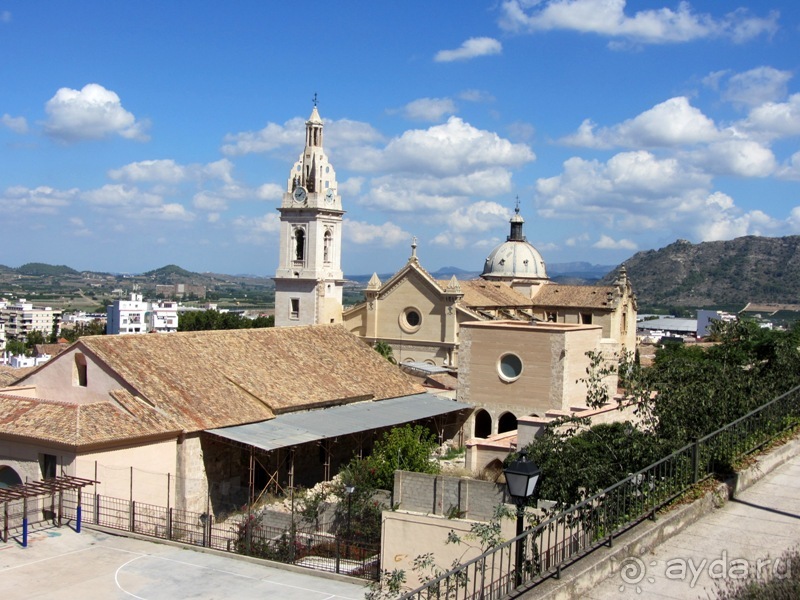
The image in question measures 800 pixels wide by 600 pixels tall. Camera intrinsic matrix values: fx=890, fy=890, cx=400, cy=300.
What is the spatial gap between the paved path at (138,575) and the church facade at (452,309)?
29.0 m

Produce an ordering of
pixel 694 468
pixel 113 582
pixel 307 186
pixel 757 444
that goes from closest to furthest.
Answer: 1. pixel 694 468
2. pixel 757 444
3. pixel 113 582
4. pixel 307 186

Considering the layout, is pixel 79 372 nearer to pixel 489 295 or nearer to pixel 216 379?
pixel 216 379

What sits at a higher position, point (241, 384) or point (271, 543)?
point (241, 384)

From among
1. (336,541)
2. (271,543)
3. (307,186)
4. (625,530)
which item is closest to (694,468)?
(625,530)

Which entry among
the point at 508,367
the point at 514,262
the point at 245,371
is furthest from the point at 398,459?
the point at 514,262

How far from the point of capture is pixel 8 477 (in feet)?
86.6

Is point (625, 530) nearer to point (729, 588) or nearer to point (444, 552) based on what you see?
point (729, 588)

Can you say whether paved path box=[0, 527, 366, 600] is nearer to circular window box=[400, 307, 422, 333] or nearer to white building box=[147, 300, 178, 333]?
circular window box=[400, 307, 422, 333]

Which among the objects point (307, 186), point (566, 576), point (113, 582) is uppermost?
point (307, 186)

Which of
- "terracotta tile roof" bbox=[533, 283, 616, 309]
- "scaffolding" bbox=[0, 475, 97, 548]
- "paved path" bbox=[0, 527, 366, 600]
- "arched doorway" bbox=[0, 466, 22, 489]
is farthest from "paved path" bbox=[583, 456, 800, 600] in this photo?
"terracotta tile roof" bbox=[533, 283, 616, 309]

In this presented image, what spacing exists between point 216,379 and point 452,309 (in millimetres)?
24083

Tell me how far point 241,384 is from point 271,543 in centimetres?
1041

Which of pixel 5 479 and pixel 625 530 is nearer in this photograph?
pixel 625 530

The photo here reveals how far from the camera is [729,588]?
9570mm
